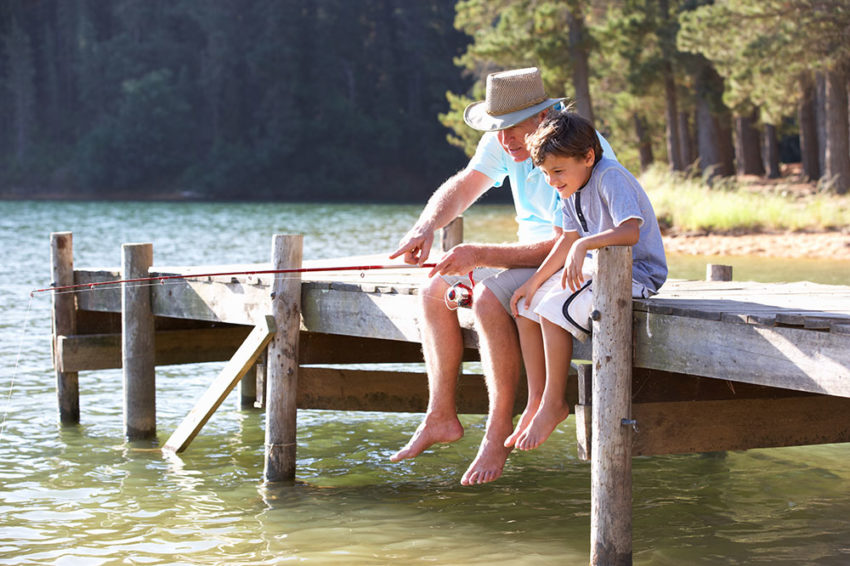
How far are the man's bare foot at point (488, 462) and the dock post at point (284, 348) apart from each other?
5.62 ft

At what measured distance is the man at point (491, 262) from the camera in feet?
16.9

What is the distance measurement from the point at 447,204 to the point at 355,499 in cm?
179

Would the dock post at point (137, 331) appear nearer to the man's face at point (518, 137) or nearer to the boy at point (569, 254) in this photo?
the man's face at point (518, 137)

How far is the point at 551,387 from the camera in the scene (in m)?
4.92

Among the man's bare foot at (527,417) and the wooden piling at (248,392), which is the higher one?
the man's bare foot at (527,417)

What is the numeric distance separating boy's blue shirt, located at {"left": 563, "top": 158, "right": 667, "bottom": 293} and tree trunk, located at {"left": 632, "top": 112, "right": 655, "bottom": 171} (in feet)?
116

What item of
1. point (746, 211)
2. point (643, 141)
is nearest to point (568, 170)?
point (746, 211)

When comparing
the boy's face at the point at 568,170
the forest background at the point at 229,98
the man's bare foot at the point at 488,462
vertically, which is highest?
the forest background at the point at 229,98

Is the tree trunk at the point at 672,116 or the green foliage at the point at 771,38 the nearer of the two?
the green foliage at the point at 771,38

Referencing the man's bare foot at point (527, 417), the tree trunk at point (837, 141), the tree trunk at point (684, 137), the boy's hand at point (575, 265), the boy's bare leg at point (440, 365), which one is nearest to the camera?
the boy's hand at point (575, 265)

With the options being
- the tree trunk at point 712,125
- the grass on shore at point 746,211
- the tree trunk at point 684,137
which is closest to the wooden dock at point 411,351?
the grass on shore at point 746,211

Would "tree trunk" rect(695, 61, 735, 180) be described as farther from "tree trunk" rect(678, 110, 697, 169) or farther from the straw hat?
the straw hat

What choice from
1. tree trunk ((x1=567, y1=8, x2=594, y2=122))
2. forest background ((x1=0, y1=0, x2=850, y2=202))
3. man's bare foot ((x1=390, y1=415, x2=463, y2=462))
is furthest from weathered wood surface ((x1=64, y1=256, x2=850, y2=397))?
forest background ((x1=0, y1=0, x2=850, y2=202))

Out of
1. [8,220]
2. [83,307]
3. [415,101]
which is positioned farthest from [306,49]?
[83,307]
